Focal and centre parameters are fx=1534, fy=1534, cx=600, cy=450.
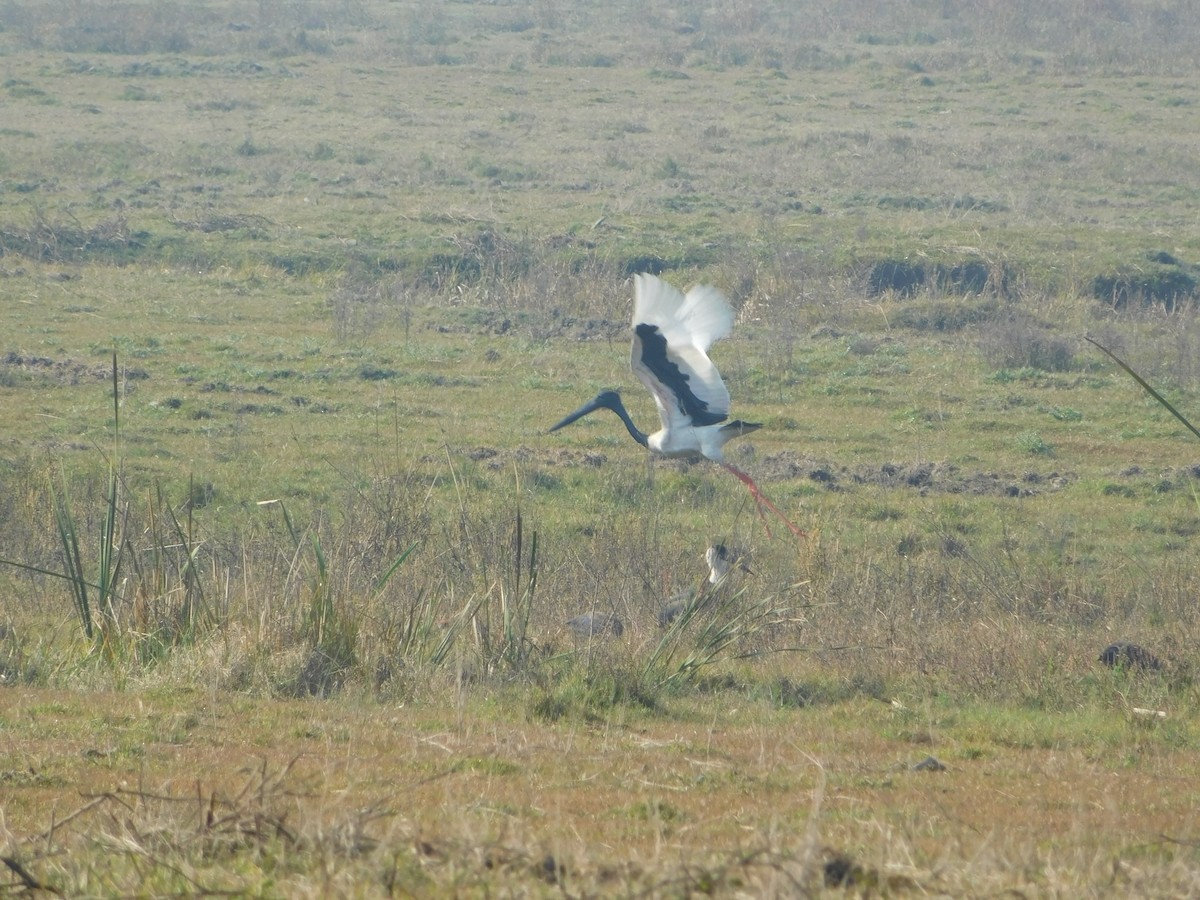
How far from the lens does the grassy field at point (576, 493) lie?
16.1 ft

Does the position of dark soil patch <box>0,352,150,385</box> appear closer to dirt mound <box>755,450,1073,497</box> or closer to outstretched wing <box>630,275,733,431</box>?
dirt mound <box>755,450,1073,497</box>

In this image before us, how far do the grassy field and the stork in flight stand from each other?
3.03 ft

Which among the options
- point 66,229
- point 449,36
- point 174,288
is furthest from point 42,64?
point 174,288

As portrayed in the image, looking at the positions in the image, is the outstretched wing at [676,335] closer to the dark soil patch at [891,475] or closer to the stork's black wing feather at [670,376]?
the stork's black wing feather at [670,376]

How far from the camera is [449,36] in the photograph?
4503 centimetres

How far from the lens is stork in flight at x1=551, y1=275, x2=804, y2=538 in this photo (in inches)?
390

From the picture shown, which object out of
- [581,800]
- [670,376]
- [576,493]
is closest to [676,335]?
[670,376]

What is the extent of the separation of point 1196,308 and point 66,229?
16.5m

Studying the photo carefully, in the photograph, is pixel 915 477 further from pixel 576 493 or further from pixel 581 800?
pixel 581 800

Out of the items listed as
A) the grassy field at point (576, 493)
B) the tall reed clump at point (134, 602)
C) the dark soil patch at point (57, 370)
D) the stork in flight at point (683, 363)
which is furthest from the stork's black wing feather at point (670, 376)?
the dark soil patch at point (57, 370)

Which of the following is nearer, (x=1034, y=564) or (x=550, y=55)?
(x=1034, y=564)

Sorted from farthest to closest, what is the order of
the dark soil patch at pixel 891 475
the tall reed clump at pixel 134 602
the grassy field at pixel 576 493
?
the dark soil patch at pixel 891 475, the tall reed clump at pixel 134 602, the grassy field at pixel 576 493

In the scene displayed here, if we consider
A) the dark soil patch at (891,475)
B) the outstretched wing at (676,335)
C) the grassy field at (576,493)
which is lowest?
the dark soil patch at (891,475)

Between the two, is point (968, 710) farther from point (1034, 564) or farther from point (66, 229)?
point (66, 229)
